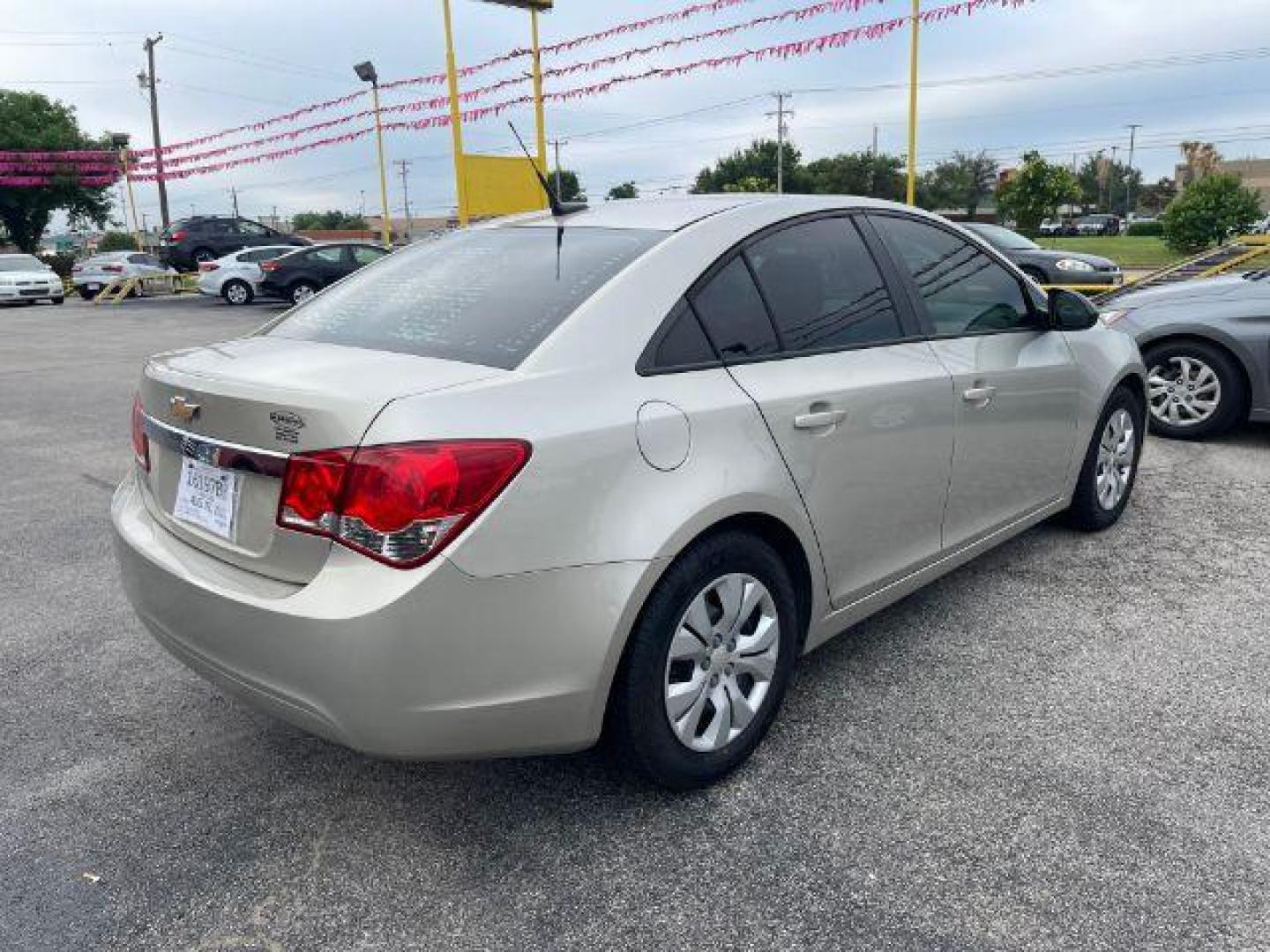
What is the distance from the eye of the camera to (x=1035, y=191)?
1921 inches

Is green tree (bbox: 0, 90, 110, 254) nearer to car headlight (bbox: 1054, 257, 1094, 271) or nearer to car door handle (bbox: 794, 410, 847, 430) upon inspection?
car headlight (bbox: 1054, 257, 1094, 271)

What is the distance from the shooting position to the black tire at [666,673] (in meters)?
2.28

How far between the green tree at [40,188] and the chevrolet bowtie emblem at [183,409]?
55.7 meters

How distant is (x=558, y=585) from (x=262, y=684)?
713mm

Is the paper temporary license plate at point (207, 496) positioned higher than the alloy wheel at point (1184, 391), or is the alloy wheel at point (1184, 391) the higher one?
the paper temporary license plate at point (207, 496)

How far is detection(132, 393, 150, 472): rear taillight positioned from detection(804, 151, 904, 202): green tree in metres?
79.9

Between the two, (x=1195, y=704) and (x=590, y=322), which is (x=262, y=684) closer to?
(x=590, y=322)

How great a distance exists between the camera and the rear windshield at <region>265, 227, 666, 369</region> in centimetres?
238

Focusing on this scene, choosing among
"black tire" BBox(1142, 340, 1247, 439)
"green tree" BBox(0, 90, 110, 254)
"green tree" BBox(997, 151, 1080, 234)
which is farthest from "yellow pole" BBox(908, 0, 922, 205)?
"green tree" BBox(0, 90, 110, 254)

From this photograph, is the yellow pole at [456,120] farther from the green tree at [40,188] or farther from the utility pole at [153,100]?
the green tree at [40,188]

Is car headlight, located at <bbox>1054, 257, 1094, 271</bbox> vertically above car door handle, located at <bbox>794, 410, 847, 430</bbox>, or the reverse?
car headlight, located at <bbox>1054, 257, 1094, 271</bbox>

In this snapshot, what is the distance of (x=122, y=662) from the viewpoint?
3.39 m

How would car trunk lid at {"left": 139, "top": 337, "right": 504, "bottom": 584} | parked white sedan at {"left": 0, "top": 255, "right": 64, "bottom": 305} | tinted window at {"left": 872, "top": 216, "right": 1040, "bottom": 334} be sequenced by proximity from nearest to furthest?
1. car trunk lid at {"left": 139, "top": 337, "right": 504, "bottom": 584}
2. tinted window at {"left": 872, "top": 216, "right": 1040, "bottom": 334}
3. parked white sedan at {"left": 0, "top": 255, "right": 64, "bottom": 305}

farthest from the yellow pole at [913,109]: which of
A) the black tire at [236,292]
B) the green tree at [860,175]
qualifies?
the green tree at [860,175]
